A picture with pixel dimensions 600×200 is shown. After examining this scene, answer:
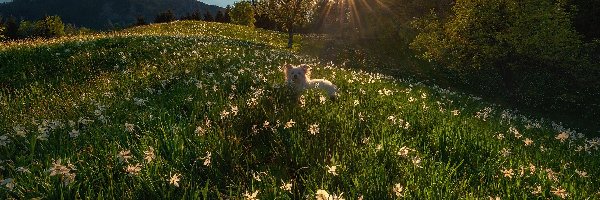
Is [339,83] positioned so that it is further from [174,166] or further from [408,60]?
[408,60]

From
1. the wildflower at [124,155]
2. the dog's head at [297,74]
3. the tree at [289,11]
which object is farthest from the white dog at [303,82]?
the tree at [289,11]

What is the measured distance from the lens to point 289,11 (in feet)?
148

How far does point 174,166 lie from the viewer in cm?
400

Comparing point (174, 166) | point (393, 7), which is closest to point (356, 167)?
point (174, 166)

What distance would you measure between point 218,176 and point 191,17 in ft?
463

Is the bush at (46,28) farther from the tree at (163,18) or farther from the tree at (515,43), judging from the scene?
the tree at (515,43)

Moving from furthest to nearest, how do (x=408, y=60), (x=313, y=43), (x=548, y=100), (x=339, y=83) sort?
(x=313, y=43) → (x=408, y=60) → (x=548, y=100) → (x=339, y=83)

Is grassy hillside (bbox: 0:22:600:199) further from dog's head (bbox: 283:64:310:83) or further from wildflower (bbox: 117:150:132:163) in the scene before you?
dog's head (bbox: 283:64:310:83)

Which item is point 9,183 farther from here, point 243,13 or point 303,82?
point 243,13

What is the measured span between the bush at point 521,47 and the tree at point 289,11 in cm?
1720

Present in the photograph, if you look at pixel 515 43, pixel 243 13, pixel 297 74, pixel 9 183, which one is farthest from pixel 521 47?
pixel 243 13

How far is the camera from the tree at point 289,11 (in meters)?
45.3

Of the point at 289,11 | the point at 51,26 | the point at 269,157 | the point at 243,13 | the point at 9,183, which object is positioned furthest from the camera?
the point at 51,26

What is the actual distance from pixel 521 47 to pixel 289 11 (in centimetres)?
2557
